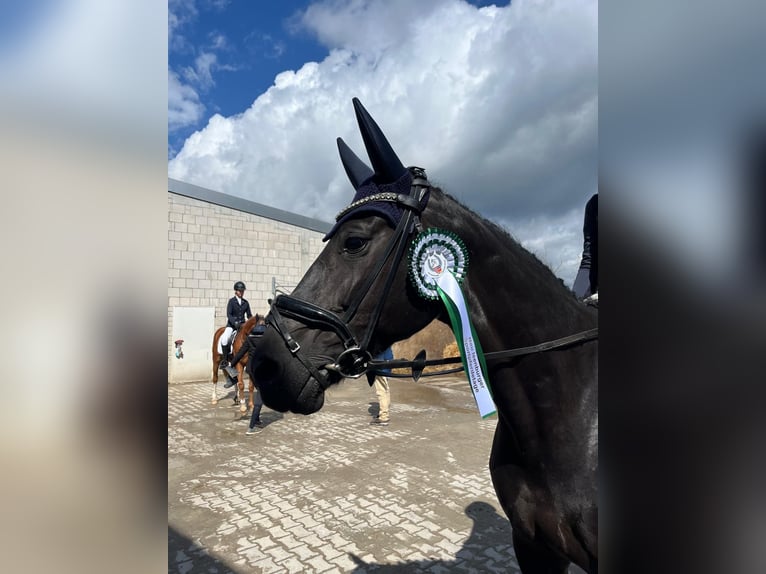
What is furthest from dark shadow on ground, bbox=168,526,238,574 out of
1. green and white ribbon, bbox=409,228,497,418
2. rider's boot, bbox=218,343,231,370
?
rider's boot, bbox=218,343,231,370

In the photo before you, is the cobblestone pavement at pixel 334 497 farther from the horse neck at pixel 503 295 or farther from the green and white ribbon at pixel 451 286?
the horse neck at pixel 503 295

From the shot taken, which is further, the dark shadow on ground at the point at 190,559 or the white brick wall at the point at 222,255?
the white brick wall at the point at 222,255

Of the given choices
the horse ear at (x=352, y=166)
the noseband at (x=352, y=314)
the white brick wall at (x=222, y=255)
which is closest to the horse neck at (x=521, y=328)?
the noseband at (x=352, y=314)

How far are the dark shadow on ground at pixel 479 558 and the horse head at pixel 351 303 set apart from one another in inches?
91.4

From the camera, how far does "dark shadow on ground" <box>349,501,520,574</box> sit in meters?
3.31

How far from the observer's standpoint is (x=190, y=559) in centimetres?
352

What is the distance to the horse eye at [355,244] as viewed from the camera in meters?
1.76

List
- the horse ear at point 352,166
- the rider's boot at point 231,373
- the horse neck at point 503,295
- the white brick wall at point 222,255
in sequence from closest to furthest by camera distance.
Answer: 1. the horse neck at point 503,295
2. the horse ear at point 352,166
3. the rider's boot at point 231,373
4. the white brick wall at point 222,255

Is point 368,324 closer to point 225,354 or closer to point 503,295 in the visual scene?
point 503,295

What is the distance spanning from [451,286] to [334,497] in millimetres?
3867

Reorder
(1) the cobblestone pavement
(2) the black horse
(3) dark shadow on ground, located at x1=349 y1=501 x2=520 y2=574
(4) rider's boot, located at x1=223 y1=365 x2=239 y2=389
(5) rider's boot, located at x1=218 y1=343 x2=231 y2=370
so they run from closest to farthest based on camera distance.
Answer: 1. (2) the black horse
2. (3) dark shadow on ground, located at x1=349 y1=501 x2=520 y2=574
3. (1) the cobblestone pavement
4. (4) rider's boot, located at x1=223 y1=365 x2=239 y2=389
5. (5) rider's boot, located at x1=218 y1=343 x2=231 y2=370

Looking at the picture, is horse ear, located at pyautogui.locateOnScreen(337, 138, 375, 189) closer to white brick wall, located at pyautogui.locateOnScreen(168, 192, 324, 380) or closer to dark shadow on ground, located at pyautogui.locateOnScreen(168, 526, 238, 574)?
dark shadow on ground, located at pyautogui.locateOnScreen(168, 526, 238, 574)

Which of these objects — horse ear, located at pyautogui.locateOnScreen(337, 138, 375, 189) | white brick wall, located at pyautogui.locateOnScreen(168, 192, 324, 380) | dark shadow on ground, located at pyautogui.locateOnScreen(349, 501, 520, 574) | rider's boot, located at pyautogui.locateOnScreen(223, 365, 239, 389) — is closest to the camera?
horse ear, located at pyautogui.locateOnScreen(337, 138, 375, 189)
